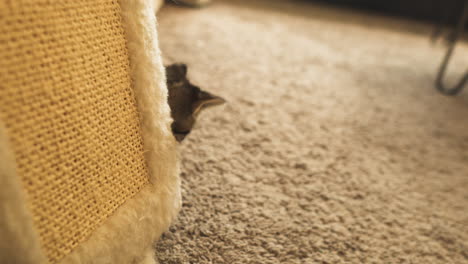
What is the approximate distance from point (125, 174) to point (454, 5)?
217 cm

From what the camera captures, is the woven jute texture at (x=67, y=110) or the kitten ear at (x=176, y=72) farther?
the kitten ear at (x=176, y=72)

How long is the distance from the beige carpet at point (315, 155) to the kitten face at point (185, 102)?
0.17m

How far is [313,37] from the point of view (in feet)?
5.28

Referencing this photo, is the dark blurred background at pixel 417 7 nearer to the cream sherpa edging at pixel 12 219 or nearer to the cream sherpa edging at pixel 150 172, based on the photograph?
the cream sherpa edging at pixel 150 172

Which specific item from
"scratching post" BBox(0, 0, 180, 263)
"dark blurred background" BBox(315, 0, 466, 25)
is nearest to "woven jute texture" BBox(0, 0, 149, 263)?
"scratching post" BBox(0, 0, 180, 263)

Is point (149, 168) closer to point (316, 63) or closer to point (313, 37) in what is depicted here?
point (316, 63)

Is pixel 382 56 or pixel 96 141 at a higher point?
pixel 96 141

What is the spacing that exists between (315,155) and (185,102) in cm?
38

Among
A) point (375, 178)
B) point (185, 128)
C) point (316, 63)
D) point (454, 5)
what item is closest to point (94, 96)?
point (185, 128)

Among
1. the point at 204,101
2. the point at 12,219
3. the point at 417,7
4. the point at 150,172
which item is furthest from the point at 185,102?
the point at 417,7

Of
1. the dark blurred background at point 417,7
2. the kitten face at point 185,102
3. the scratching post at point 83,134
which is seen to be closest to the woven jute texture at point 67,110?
the scratching post at point 83,134

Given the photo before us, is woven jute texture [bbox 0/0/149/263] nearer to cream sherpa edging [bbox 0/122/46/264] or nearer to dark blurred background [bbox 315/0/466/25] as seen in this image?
cream sherpa edging [bbox 0/122/46/264]

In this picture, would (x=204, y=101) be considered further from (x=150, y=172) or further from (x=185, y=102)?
(x=150, y=172)

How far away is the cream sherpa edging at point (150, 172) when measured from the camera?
0.41 metres
